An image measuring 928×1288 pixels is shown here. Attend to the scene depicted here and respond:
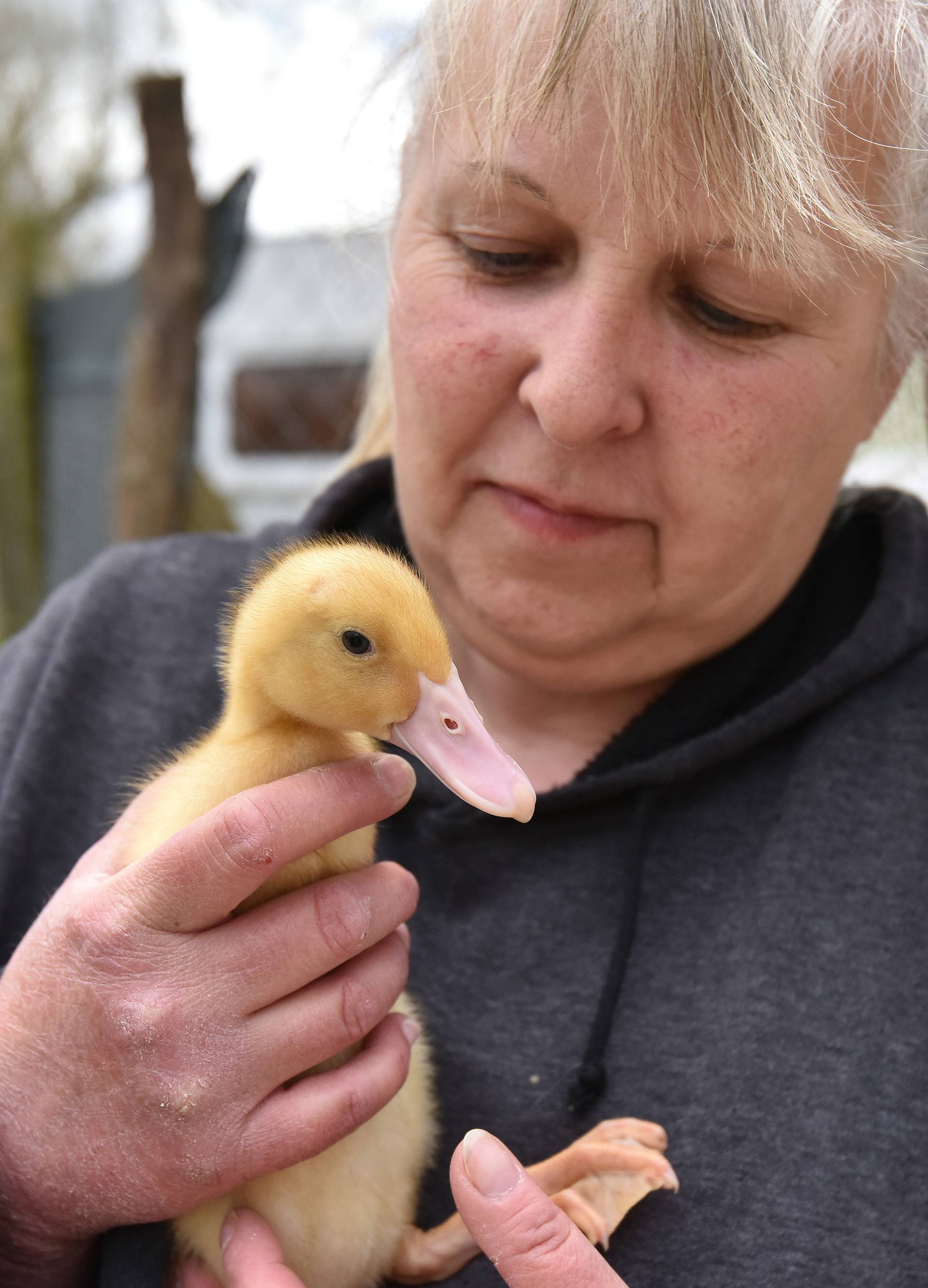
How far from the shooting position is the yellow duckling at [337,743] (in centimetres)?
96

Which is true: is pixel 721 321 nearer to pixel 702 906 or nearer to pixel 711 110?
pixel 711 110

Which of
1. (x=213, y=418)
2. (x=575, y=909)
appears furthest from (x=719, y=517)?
(x=213, y=418)

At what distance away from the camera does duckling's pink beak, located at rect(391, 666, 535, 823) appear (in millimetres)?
928

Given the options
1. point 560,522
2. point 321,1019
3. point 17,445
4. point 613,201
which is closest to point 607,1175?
point 321,1019

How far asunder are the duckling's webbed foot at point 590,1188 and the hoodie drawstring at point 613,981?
0.04 m

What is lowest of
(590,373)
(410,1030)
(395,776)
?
(410,1030)

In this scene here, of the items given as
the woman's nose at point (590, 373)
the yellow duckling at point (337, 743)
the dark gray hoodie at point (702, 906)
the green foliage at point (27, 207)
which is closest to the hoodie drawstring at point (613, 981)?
the dark gray hoodie at point (702, 906)

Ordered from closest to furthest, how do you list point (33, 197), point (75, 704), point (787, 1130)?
point (787, 1130) → point (75, 704) → point (33, 197)

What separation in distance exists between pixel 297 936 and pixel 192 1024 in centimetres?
10

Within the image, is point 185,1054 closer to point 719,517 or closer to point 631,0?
point 719,517

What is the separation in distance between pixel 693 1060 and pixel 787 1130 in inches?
4.1

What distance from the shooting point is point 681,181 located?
1008mm

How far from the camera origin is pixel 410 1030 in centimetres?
104

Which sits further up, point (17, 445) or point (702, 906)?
point (702, 906)
